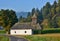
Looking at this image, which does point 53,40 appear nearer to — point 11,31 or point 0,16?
point 11,31

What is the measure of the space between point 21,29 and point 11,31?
419cm

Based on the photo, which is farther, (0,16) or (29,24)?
(0,16)

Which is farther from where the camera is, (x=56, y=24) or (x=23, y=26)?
(x=56, y=24)

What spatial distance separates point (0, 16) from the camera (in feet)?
316

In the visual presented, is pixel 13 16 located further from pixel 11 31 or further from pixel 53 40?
pixel 53 40

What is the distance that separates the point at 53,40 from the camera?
35219 mm

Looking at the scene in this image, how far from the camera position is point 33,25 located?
3499 inches

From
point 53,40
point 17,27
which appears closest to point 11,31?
point 17,27

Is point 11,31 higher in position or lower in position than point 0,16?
lower

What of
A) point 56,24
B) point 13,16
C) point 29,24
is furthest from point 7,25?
point 56,24

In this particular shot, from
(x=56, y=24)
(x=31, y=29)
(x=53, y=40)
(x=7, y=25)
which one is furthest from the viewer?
(x=56, y=24)

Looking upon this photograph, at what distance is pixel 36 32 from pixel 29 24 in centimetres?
436

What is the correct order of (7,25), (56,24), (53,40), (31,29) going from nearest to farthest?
(53,40) → (31,29) → (7,25) → (56,24)

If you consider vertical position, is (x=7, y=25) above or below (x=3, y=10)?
below
